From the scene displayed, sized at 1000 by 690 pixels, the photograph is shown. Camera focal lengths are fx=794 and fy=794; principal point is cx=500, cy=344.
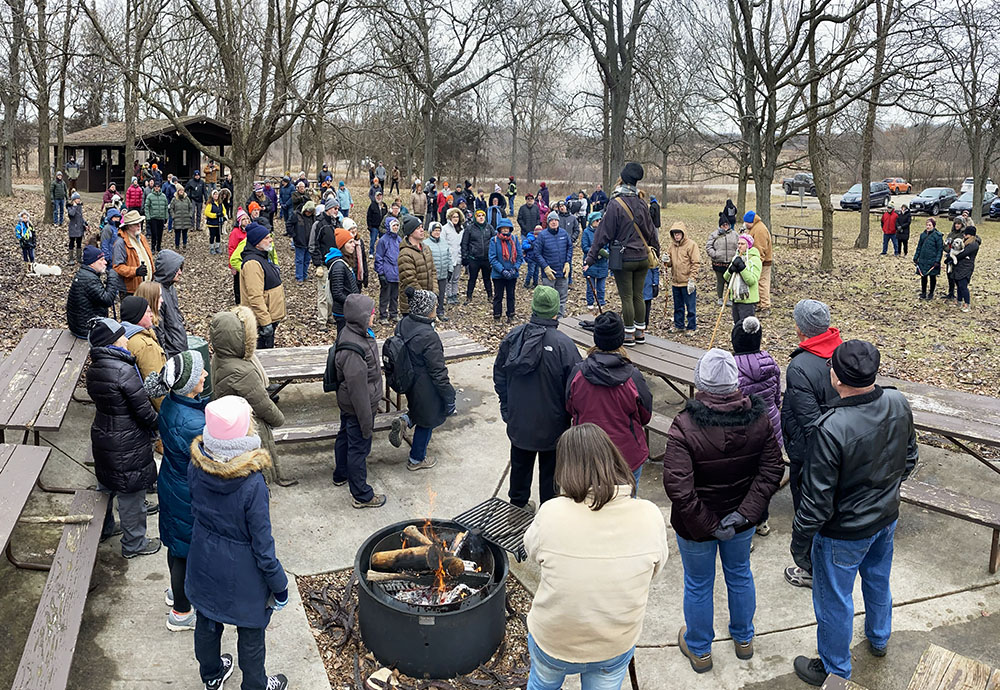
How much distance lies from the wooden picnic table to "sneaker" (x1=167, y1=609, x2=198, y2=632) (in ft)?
6.55

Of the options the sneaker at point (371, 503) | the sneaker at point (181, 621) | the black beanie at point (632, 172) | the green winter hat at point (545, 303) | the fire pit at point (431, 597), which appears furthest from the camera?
the black beanie at point (632, 172)

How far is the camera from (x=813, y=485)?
13.2 ft

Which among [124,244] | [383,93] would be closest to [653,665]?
[124,244]

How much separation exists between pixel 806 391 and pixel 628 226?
3.29 metres

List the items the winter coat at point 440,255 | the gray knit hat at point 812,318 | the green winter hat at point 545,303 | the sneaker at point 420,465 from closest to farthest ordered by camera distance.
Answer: the gray knit hat at point 812,318 → the green winter hat at point 545,303 → the sneaker at point 420,465 → the winter coat at point 440,255

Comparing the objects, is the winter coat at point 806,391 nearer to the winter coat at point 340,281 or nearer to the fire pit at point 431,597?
the fire pit at point 431,597

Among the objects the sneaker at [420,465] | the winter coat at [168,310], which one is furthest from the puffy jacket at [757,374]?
the winter coat at [168,310]

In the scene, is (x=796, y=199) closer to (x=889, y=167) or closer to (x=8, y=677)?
(x=889, y=167)

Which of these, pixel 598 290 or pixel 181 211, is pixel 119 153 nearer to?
pixel 181 211

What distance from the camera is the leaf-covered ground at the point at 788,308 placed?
10891 mm

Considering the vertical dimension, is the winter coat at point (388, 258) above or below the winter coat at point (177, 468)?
above

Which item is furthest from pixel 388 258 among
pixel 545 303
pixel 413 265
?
pixel 545 303

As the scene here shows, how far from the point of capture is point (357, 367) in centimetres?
614

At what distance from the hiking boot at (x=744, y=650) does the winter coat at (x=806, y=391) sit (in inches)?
48.9
